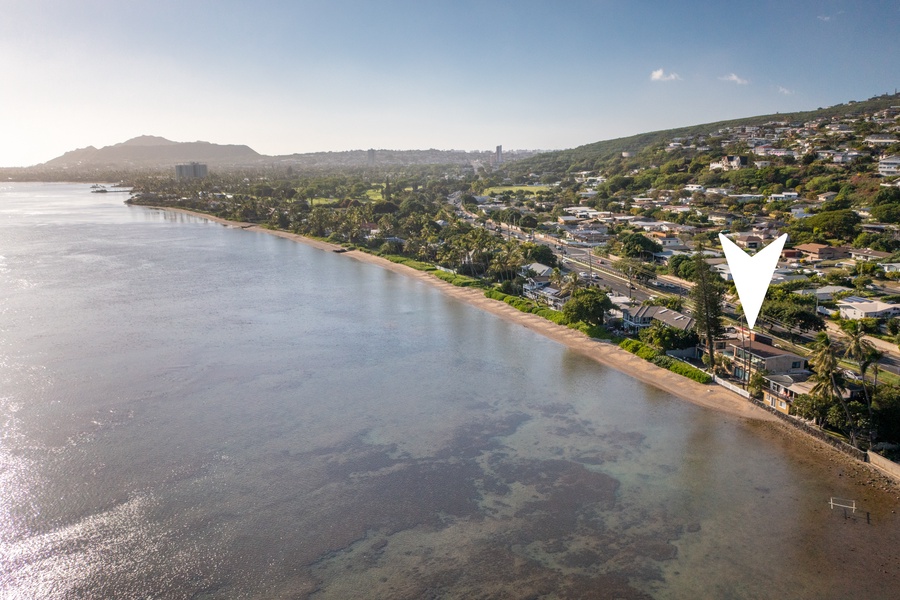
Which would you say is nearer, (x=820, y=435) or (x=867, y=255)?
(x=820, y=435)

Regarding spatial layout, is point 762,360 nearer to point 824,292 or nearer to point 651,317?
point 651,317

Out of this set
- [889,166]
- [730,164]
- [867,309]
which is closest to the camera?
[867,309]

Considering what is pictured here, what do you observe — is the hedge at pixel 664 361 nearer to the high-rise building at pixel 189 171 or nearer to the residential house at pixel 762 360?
the residential house at pixel 762 360

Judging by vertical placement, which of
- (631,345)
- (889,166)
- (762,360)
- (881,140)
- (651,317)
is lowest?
(631,345)

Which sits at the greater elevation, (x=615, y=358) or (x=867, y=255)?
(x=867, y=255)

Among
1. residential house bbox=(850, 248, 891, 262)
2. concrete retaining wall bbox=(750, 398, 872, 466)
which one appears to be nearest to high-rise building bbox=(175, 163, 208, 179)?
residential house bbox=(850, 248, 891, 262)

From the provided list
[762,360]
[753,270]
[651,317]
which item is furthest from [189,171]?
[753,270]

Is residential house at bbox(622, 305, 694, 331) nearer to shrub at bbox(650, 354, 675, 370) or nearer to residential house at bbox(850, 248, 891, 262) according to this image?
shrub at bbox(650, 354, 675, 370)
